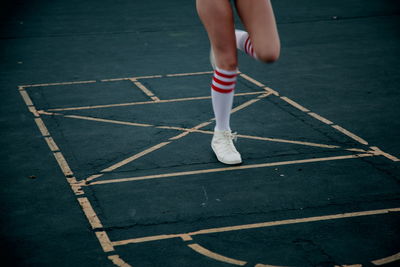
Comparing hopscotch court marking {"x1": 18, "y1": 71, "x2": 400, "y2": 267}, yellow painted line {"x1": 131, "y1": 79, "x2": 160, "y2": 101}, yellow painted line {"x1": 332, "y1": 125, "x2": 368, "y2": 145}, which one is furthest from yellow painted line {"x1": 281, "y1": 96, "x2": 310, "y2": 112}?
yellow painted line {"x1": 131, "y1": 79, "x2": 160, "y2": 101}

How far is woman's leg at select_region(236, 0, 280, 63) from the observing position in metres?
4.93

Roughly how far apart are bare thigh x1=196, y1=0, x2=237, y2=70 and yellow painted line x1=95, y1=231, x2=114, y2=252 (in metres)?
1.89

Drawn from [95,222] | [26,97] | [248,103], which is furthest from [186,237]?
[26,97]

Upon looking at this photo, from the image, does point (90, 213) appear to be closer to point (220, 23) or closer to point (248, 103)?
point (220, 23)

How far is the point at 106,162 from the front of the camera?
19.0ft

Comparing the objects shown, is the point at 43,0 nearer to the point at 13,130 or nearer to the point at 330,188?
the point at 13,130

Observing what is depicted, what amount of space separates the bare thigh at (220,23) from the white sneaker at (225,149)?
0.78 metres

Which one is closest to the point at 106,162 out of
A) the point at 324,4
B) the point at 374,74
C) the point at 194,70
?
the point at 194,70

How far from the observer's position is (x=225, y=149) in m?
5.68

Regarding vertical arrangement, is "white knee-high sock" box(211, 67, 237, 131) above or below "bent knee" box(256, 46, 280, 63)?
below

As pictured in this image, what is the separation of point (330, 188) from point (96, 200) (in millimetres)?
1864

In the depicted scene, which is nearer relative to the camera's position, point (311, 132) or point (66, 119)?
point (311, 132)

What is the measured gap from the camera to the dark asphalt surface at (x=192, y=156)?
420cm

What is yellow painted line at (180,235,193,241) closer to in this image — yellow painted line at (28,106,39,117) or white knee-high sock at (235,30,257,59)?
white knee-high sock at (235,30,257,59)
